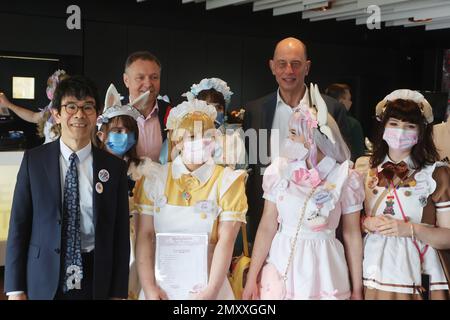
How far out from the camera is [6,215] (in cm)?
280

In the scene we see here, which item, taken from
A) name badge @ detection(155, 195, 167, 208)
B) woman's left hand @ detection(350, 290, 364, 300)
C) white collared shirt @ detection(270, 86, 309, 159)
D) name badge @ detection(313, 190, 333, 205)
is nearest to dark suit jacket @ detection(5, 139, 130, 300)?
name badge @ detection(155, 195, 167, 208)

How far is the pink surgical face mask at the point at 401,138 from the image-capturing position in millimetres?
2254

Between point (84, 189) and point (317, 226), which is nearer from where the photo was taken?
point (84, 189)

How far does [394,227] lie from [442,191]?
0.26m

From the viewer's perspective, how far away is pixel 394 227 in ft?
7.33

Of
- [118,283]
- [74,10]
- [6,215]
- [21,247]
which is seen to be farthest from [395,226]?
[74,10]

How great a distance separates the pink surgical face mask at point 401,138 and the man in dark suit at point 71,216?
113 cm

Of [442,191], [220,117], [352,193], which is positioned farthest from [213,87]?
[442,191]

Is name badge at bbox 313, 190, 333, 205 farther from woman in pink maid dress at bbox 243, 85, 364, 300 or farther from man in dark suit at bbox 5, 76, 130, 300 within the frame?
man in dark suit at bbox 5, 76, 130, 300

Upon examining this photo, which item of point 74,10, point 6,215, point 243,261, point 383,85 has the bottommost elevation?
point 243,261

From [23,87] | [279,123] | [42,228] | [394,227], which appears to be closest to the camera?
[42,228]

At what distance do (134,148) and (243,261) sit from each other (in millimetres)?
715

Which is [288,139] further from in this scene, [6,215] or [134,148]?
[6,215]

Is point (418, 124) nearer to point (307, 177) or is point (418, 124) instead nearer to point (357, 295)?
point (307, 177)
